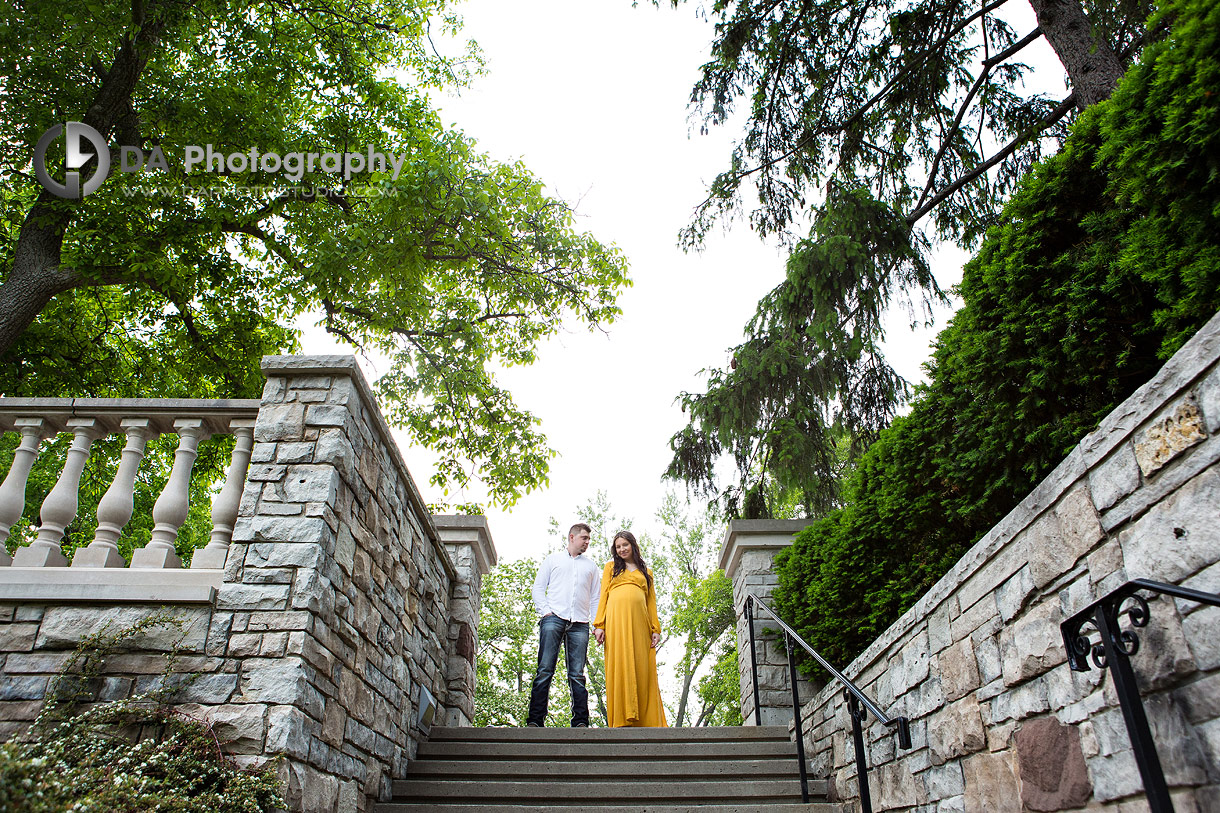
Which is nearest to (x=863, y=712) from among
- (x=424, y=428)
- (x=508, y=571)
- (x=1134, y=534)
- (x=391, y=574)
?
(x=1134, y=534)

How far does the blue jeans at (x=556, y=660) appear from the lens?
5644mm

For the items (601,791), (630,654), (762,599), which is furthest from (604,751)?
(762,599)

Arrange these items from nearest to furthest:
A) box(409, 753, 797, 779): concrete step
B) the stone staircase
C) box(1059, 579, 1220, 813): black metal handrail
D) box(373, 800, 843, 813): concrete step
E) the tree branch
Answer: box(1059, 579, 1220, 813): black metal handrail < box(373, 800, 843, 813): concrete step < the stone staircase < box(409, 753, 797, 779): concrete step < the tree branch

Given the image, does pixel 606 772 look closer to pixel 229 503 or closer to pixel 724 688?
pixel 229 503

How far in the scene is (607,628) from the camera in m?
5.93

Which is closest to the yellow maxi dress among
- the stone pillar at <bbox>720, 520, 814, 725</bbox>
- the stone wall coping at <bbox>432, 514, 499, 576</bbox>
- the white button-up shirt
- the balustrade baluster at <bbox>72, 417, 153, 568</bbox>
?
the white button-up shirt

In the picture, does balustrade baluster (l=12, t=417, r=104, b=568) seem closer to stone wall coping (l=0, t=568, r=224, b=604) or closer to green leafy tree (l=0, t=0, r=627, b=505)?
stone wall coping (l=0, t=568, r=224, b=604)

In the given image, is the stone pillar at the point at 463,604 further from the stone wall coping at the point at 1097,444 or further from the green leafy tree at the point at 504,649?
the green leafy tree at the point at 504,649

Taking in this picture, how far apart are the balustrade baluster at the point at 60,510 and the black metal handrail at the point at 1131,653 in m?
3.80

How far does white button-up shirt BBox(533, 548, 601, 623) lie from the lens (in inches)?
233

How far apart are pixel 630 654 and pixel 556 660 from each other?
60 centimetres

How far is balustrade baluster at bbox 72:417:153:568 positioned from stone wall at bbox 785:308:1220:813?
3398 millimetres

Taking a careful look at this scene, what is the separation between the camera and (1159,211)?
1928 millimetres

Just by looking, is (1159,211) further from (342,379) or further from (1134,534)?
(342,379)
